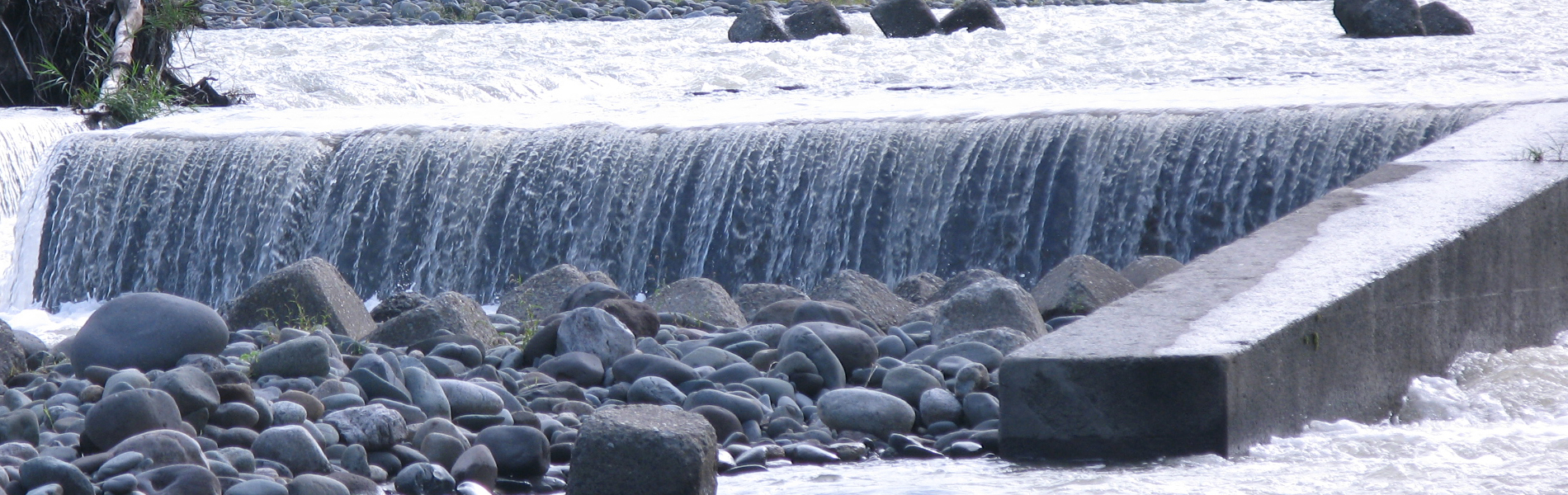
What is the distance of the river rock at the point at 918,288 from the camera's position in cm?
664

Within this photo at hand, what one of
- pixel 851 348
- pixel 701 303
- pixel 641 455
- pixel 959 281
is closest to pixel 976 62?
pixel 959 281

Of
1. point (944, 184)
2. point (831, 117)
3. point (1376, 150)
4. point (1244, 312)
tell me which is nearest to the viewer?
point (1244, 312)

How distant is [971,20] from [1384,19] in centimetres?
361

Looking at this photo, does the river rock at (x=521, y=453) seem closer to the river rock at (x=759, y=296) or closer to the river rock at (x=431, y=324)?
the river rock at (x=431, y=324)

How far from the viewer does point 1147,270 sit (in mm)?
5957

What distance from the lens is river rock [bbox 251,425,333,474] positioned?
3.29 m

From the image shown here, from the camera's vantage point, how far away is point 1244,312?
332 centimetres

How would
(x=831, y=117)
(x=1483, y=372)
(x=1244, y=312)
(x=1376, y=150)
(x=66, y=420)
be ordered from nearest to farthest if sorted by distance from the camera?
1. (x=1244, y=312)
2. (x=66, y=420)
3. (x=1483, y=372)
4. (x=1376, y=150)
5. (x=831, y=117)

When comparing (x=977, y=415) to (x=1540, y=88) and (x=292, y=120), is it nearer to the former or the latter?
(x=1540, y=88)

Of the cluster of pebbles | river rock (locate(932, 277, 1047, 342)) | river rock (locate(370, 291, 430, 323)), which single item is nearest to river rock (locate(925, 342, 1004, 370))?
the cluster of pebbles

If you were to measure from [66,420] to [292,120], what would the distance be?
6.34 metres

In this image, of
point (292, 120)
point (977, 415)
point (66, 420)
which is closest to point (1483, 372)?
point (977, 415)

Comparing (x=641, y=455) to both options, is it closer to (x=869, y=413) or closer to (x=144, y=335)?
(x=869, y=413)

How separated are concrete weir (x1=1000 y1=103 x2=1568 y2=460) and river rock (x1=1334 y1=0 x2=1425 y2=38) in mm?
7915
